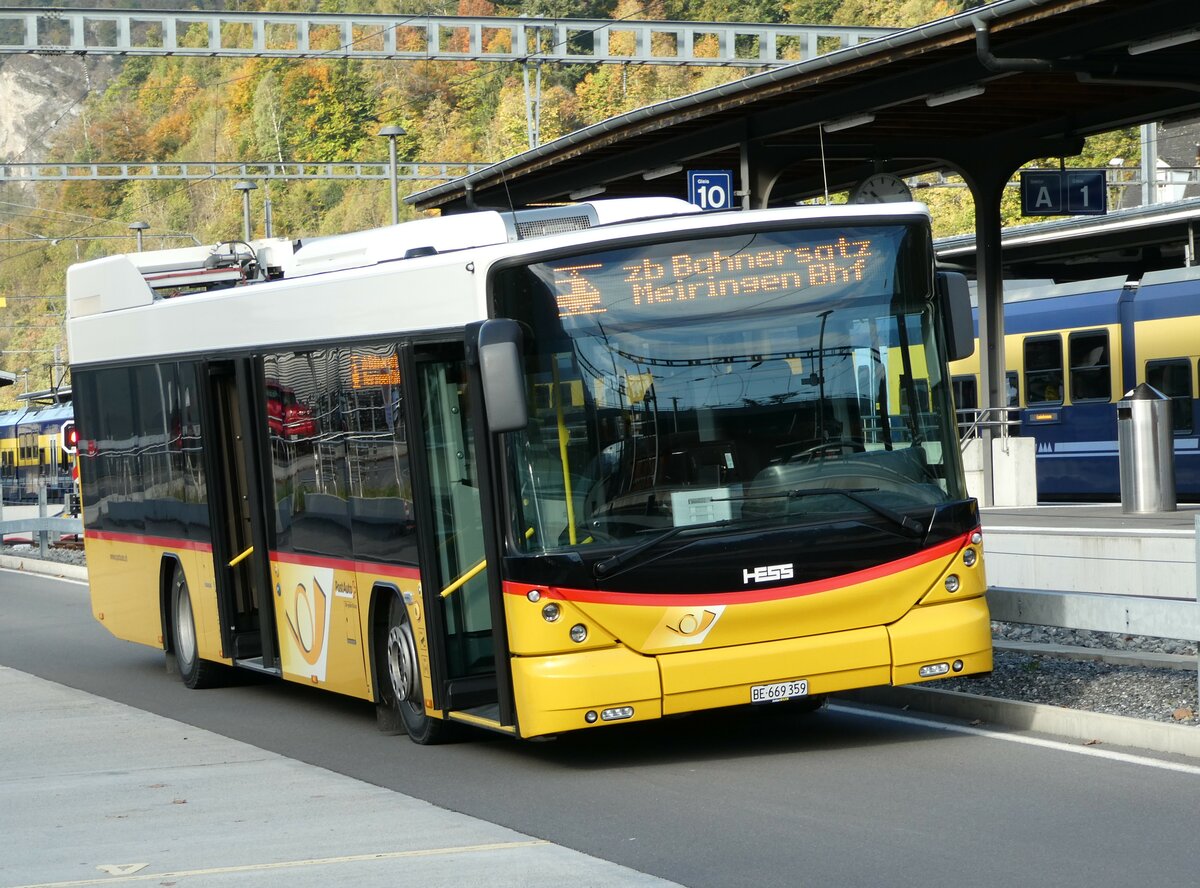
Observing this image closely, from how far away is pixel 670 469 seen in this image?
9453 mm

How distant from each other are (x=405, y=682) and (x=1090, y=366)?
2342 centimetres

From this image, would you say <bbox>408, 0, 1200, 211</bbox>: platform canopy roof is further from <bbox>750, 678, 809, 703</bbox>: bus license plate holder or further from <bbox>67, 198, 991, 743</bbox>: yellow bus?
<bbox>750, 678, 809, 703</bbox>: bus license plate holder

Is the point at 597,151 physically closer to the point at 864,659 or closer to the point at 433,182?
the point at 864,659

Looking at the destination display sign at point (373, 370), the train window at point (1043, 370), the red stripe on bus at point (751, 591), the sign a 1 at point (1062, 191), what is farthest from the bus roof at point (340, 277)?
the train window at point (1043, 370)

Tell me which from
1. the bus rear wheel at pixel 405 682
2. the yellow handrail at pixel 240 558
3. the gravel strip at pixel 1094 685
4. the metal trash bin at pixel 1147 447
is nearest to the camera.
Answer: the gravel strip at pixel 1094 685

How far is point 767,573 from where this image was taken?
956 cm

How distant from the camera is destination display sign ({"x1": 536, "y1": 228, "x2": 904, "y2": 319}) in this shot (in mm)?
9594

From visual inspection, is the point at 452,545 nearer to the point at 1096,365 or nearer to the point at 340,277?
the point at 340,277

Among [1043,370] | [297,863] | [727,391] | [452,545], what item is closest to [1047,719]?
[727,391]

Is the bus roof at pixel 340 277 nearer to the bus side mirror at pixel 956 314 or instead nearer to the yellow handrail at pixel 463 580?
the bus side mirror at pixel 956 314

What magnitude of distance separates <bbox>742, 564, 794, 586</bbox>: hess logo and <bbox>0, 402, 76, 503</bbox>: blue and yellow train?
2050 inches

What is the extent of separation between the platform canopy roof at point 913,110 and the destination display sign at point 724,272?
6.29 m

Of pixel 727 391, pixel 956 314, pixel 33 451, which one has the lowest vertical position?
pixel 33 451

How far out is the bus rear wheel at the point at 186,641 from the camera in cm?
1439
